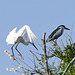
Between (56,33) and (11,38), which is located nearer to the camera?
(11,38)

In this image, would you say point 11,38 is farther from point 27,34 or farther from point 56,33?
point 56,33

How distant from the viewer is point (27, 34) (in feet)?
22.7

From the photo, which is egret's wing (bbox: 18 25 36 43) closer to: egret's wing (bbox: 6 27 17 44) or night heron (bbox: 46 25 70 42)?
egret's wing (bbox: 6 27 17 44)

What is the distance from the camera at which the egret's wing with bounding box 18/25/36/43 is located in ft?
21.6

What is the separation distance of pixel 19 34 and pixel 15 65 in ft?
6.56

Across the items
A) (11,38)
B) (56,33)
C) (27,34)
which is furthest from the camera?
(56,33)

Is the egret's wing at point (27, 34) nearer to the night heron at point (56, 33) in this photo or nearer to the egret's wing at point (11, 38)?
the egret's wing at point (11, 38)

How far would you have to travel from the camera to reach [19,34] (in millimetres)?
7176

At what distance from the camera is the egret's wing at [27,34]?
6594mm

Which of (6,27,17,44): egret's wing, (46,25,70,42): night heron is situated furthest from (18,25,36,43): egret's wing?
(46,25,70,42): night heron

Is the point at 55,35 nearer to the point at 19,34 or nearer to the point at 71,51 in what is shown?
the point at 19,34

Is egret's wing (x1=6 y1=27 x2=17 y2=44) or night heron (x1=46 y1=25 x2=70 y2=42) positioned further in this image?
night heron (x1=46 y1=25 x2=70 y2=42)

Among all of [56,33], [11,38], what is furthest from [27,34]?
[56,33]

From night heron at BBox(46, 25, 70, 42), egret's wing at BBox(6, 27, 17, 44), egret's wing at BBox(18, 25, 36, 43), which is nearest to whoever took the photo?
egret's wing at BBox(18, 25, 36, 43)
